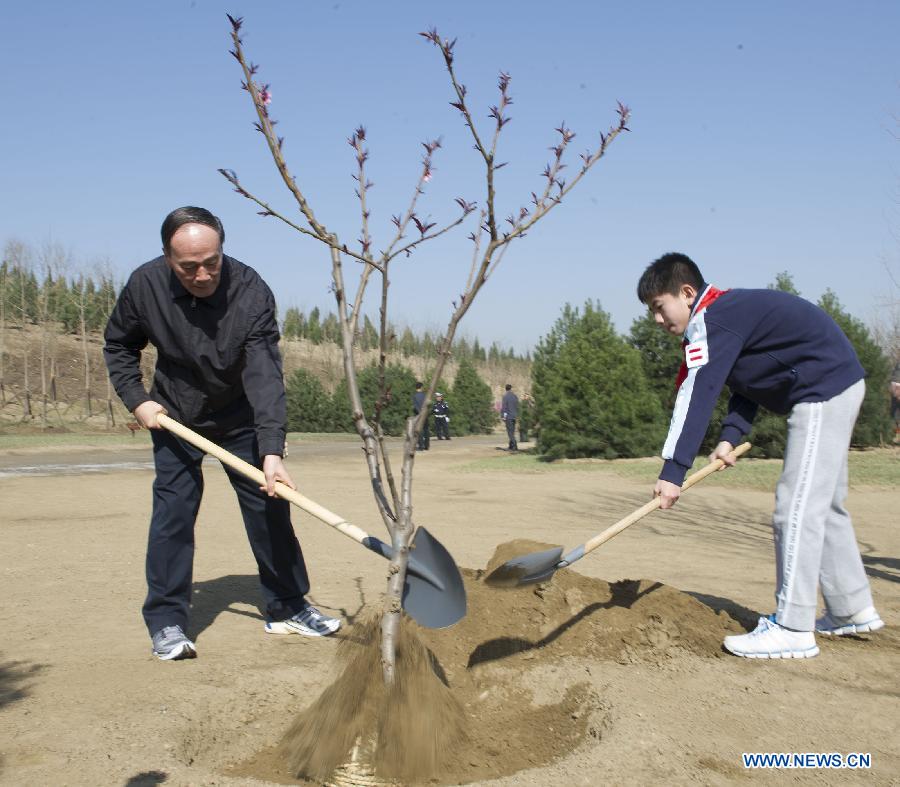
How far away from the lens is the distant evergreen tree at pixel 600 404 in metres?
16.3

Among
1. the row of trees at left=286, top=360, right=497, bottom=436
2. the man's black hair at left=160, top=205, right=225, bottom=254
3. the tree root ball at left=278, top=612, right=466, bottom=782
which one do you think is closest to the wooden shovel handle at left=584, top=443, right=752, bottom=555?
the tree root ball at left=278, top=612, right=466, bottom=782

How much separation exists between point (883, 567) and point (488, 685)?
3628mm

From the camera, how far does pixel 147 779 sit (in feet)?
8.29

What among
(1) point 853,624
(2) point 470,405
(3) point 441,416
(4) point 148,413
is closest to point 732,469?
(1) point 853,624

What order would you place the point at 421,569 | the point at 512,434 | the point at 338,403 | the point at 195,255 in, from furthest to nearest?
the point at 338,403
the point at 512,434
the point at 195,255
the point at 421,569

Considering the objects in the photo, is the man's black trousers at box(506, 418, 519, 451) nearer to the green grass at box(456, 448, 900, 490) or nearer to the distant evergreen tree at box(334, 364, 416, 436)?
the green grass at box(456, 448, 900, 490)

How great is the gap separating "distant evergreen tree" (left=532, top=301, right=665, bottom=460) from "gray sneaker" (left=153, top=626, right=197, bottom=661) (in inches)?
517

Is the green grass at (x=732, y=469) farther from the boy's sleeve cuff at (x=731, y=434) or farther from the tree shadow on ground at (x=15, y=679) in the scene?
the tree shadow on ground at (x=15, y=679)

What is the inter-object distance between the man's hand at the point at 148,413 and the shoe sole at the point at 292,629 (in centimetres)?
112

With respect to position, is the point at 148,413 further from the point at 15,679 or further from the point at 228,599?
the point at 228,599

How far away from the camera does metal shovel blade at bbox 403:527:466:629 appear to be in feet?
10.5

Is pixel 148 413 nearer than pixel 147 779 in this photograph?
No

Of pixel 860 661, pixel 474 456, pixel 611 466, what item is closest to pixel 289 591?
pixel 860 661

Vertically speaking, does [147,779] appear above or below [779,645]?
below
